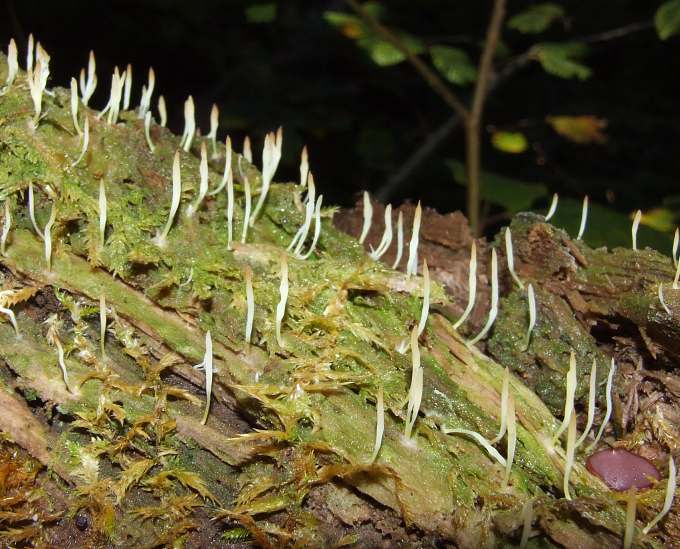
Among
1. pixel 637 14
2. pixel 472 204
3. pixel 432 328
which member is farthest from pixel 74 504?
pixel 637 14

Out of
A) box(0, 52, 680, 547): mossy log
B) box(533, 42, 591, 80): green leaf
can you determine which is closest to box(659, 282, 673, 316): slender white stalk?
box(0, 52, 680, 547): mossy log

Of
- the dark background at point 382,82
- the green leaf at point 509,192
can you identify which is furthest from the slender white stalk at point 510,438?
the dark background at point 382,82

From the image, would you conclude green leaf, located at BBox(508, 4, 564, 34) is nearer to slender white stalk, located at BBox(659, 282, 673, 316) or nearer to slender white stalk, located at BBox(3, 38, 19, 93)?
slender white stalk, located at BBox(659, 282, 673, 316)

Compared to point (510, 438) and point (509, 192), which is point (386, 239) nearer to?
point (510, 438)

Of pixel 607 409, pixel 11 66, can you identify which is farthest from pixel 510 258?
pixel 11 66

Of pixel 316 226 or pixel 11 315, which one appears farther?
pixel 316 226

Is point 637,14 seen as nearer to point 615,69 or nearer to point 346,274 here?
point 615,69
